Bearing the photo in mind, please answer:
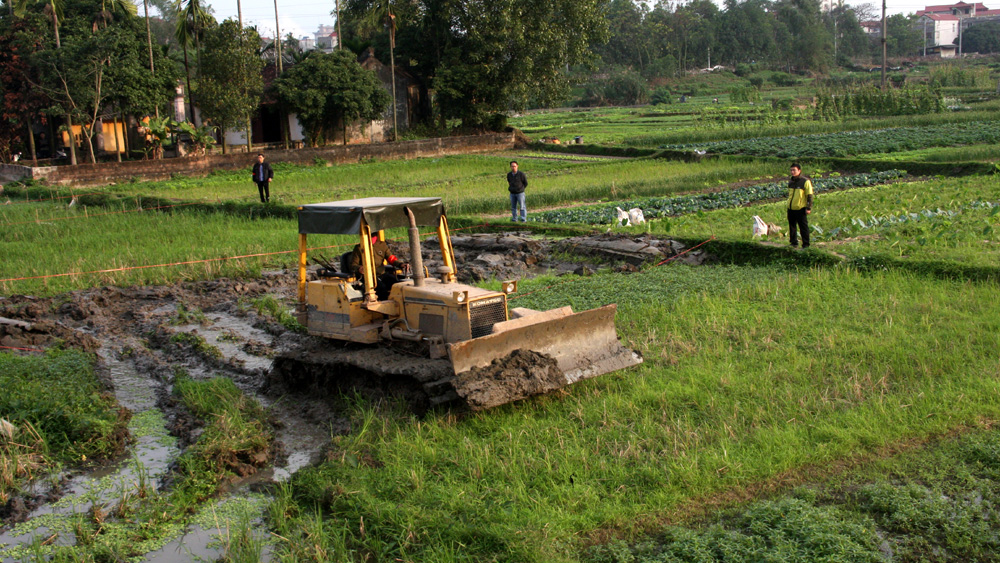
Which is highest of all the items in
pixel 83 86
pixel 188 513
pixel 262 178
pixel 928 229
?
pixel 83 86

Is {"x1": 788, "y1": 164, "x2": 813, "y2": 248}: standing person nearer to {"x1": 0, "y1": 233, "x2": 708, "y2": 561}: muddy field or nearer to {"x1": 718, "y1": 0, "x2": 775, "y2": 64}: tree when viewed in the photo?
{"x1": 0, "y1": 233, "x2": 708, "y2": 561}: muddy field

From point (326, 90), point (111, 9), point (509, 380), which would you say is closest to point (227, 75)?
point (326, 90)

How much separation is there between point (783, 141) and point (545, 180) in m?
13.8

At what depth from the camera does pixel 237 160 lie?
3238 cm

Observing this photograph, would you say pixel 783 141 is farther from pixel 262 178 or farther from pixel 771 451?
pixel 771 451

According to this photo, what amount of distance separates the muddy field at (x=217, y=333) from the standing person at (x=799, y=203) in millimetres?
1614

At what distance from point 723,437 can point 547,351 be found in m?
2.03

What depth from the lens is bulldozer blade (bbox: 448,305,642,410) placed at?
297 inches

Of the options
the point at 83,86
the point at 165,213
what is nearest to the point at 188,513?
the point at 165,213

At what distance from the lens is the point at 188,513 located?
654 cm

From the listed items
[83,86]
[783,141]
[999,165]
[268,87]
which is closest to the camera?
[999,165]

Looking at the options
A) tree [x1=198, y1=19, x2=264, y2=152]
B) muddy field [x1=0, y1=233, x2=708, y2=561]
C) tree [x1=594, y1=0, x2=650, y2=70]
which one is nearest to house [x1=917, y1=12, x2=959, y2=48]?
tree [x1=594, y1=0, x2=650, y2=70]

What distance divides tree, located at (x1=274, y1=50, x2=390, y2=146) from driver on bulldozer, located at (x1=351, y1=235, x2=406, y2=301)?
28698mm

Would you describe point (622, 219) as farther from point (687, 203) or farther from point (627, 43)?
point (627, 43)
